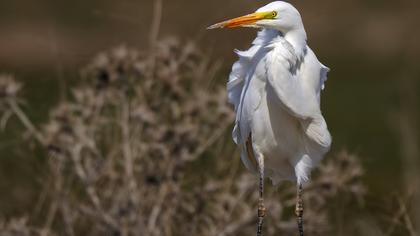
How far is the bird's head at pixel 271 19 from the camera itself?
12.9 feet

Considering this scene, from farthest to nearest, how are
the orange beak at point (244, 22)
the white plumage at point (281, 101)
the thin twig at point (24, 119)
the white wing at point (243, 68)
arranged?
the thin twig at point (24, 119)
the white wing at point (243, 68)
the white plumage at point (281, 101)
the orange beak at point (244, 22)

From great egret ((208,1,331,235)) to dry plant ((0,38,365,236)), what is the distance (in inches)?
38.5

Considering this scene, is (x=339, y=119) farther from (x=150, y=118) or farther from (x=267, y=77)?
(x=267, y=77)

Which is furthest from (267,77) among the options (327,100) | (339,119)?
(327,100)

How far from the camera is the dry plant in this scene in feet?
17.4

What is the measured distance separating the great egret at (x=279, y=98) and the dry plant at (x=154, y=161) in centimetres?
98

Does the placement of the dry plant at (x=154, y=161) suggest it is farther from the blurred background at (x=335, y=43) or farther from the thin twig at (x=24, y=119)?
the blurred background at (x=335, y=43)

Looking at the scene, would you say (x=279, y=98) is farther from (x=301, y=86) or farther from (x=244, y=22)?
(x=244, y=22)

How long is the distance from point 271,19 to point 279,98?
0.26 meters

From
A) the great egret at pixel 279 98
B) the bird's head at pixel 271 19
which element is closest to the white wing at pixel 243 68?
the great egret at pixel 279 98

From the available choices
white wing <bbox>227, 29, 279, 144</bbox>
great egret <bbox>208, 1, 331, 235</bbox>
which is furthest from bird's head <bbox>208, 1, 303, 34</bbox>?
white wing <bbox>227, 29, 279, 144</bbox>

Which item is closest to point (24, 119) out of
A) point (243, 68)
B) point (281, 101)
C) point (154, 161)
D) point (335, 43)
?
point (154, 161)

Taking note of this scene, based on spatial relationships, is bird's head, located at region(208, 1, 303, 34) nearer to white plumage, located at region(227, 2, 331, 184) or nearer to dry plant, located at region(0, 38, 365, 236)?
white plumage, located at region(227, 2, 331, 184)

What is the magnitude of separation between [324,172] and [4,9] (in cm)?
1182
